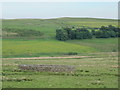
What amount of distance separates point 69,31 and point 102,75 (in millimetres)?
74670

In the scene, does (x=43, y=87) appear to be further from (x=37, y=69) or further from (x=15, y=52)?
(x=15, y=52)

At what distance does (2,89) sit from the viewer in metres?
19.2

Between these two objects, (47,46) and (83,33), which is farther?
(83,33)

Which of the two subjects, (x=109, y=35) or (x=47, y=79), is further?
(x=109, y=35)

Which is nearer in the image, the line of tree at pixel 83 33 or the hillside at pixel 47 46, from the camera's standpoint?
the hillside at pixel 47 46

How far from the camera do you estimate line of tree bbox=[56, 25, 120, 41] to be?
9688 cm

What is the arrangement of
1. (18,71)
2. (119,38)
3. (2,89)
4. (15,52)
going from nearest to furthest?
(2,89) < (18,71) < (15,52) < (119,38)

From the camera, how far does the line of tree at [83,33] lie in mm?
96875

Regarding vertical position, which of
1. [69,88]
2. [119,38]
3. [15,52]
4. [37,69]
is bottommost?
[119,38]

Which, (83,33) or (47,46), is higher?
(47,46)

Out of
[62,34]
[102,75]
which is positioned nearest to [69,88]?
[102,75]

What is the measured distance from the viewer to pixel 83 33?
99562 millimetres

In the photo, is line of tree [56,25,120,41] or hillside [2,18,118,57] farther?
line of tree [56,25,120,41]

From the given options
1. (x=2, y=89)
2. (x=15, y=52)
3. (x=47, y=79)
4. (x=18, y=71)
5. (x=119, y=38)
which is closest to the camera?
(x=2, y=89)
